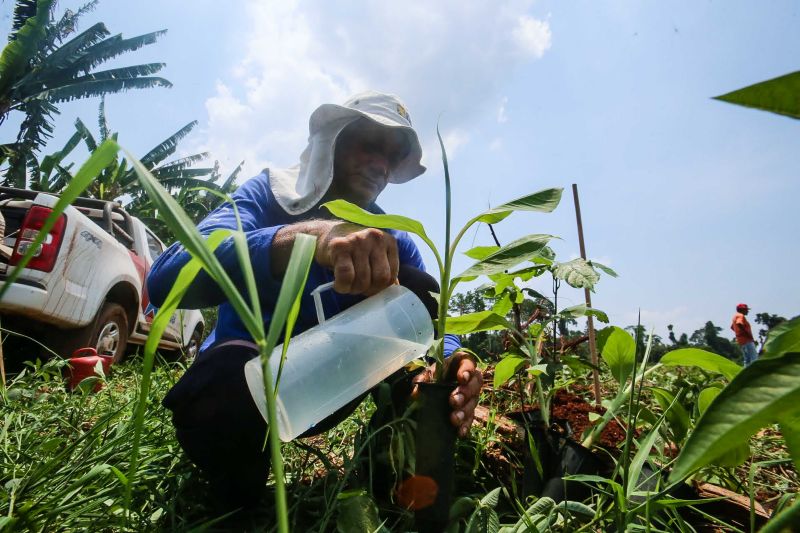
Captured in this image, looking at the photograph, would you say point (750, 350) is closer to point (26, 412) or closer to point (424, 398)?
point (424, 398)

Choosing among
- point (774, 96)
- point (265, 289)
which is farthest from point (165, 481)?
point (774, 96)

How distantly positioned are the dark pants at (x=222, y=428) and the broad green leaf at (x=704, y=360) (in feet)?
3.39

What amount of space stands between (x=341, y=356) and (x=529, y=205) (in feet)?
1.89

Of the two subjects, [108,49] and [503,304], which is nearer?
[503,304]

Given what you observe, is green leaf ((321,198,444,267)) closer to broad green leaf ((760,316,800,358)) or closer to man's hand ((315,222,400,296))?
man's hand ((315,222,400,296))

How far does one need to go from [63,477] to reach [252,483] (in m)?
0.43

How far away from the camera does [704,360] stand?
0.92m

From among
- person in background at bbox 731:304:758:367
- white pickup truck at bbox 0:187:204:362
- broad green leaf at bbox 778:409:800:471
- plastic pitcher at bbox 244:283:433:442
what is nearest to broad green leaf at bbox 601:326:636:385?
plastic pitcher at bbox 244:283:433:442

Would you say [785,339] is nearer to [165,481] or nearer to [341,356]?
[341,356]

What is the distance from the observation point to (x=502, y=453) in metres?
1.41

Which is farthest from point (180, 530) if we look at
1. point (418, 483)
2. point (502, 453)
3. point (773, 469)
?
point (773, 469)

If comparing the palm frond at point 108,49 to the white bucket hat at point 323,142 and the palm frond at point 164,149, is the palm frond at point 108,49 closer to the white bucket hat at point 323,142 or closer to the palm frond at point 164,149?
the palm frond at point 164,149

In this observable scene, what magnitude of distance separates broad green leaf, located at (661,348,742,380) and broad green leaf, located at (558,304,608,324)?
0.21m

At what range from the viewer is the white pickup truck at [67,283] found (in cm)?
276
